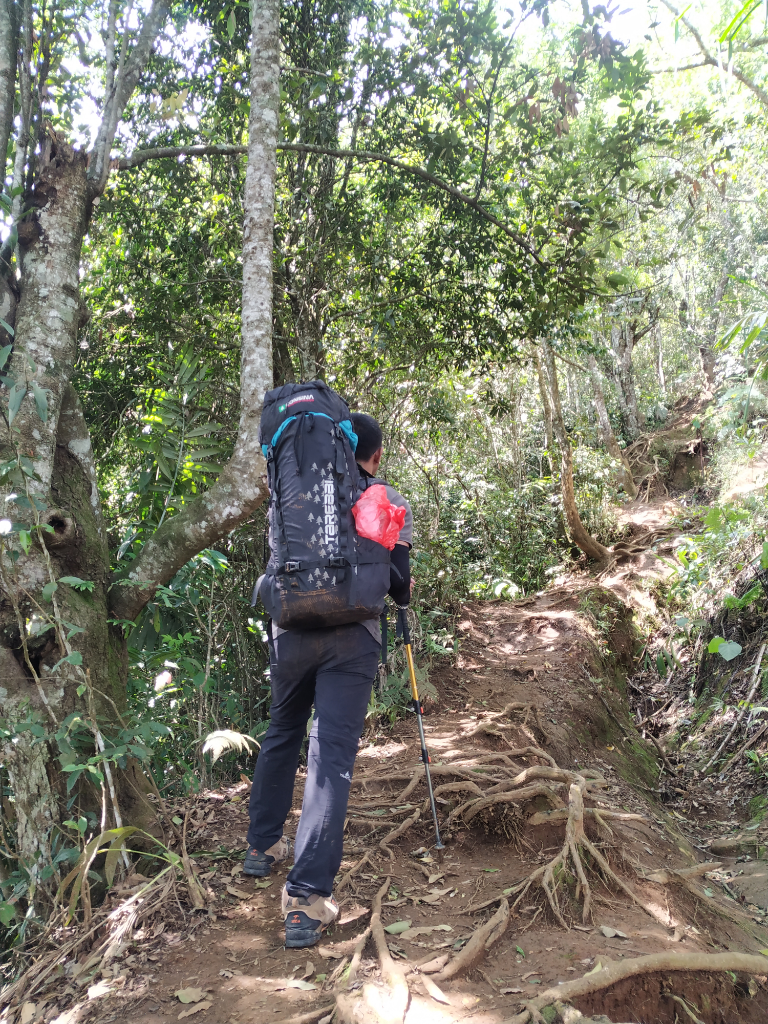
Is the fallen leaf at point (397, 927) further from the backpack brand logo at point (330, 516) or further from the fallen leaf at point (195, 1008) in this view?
the backpack brand logo at point (330, 516)

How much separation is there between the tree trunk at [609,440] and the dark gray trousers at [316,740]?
12.9 meters

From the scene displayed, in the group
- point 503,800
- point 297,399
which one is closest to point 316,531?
point 297,399

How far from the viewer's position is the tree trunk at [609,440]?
49.1 feet

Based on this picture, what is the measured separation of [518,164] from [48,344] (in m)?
4.56

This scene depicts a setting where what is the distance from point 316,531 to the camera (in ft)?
8.72

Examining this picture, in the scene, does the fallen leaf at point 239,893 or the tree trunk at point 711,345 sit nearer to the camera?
the fallen leaf at point 239,893

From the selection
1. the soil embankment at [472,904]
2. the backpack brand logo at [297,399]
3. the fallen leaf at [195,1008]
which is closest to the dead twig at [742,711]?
the soil embankment at [472,904]

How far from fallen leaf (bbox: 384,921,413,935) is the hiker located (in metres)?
0.23

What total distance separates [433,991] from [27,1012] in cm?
133

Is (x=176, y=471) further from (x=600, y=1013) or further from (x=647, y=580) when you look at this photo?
(x=647, y=580)

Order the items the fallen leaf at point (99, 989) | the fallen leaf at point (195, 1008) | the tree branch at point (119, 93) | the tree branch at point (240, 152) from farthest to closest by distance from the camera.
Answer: the tree branch at point (240, 152)
the tree branch at point (119, 93)
the fallen leaf at point (99, 989)
the fallen leaf at point (195, 1008)

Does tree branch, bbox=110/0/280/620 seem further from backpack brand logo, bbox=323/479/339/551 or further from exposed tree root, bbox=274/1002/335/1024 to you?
exposed tree root, bbox=274/1002/335/1024

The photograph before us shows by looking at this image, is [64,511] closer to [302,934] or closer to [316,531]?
[316,531]

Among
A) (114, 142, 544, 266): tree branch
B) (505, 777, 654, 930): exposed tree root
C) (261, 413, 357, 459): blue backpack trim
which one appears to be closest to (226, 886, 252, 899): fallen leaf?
(505, 777, 654, 930): exposed tree root
